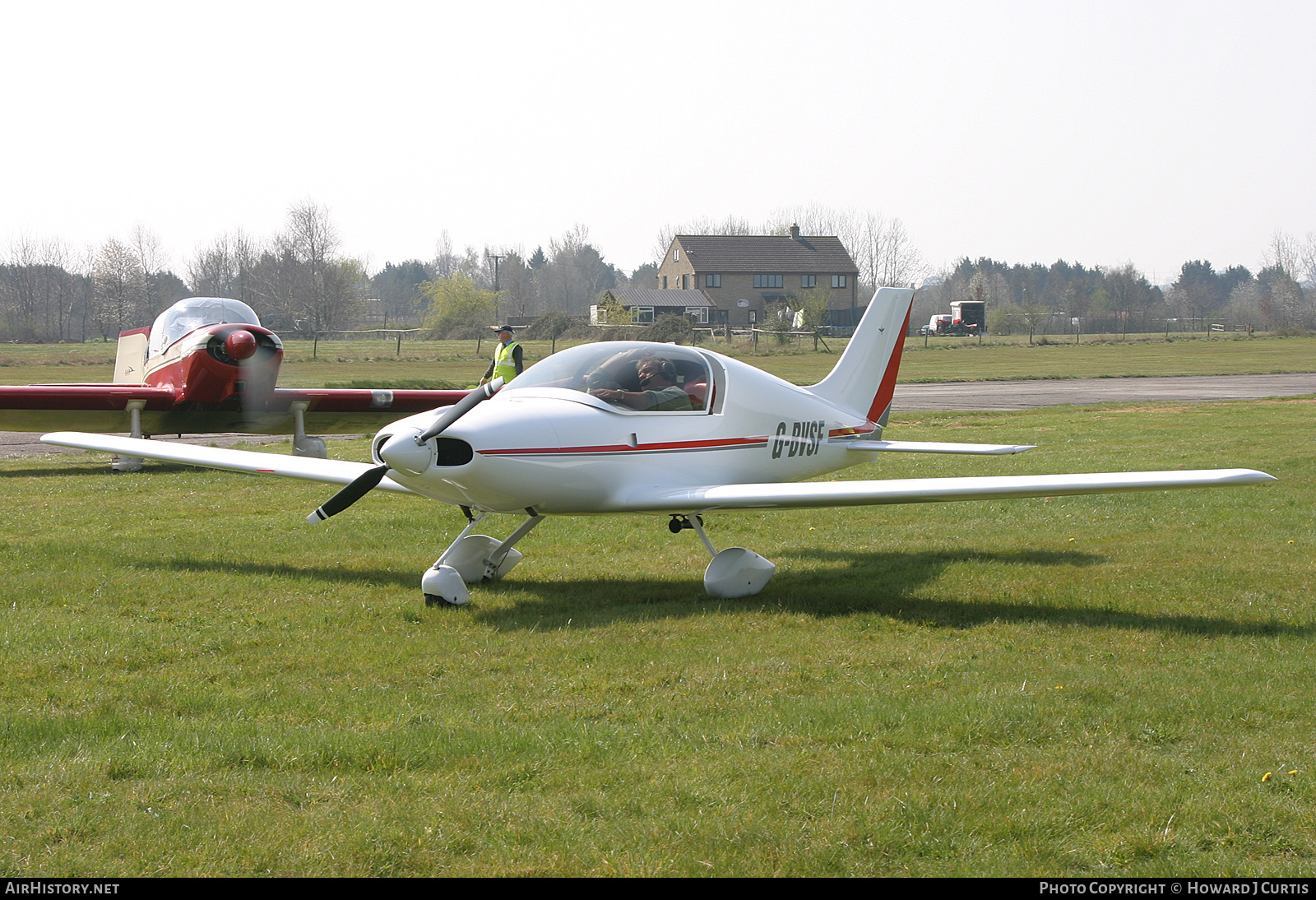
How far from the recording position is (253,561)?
29.8 feet

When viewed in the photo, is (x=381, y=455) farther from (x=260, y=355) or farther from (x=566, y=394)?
(x=260, y=355)

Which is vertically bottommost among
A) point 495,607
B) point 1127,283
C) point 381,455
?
point 495,607

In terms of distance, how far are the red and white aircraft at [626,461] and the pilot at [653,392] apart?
12 millimetres

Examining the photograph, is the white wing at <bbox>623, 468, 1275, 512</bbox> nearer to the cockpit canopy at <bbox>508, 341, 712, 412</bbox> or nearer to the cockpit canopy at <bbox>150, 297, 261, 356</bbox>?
the cockpit canopy at <bbox>508, 341, 712, 412</bbox>

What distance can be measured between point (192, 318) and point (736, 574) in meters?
12.5

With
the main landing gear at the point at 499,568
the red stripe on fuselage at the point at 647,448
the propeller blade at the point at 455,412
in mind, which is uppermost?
the propeller blade at the point at 455,412

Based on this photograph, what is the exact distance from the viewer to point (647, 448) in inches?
316

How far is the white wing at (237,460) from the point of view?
8945mm

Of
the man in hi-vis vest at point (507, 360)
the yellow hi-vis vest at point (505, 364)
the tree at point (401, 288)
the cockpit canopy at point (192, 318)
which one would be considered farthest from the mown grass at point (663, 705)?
the tree at point (401, 288)

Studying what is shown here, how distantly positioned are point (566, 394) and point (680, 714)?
3.21 meters

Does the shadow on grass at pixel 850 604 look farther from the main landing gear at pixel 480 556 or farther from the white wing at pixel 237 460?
the white wing at pixel 237 460

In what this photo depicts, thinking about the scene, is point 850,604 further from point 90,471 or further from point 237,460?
point 90,471

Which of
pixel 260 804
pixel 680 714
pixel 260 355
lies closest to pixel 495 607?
pixel 680 714

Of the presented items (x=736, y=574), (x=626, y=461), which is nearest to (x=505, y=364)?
(x=626, y=461)
